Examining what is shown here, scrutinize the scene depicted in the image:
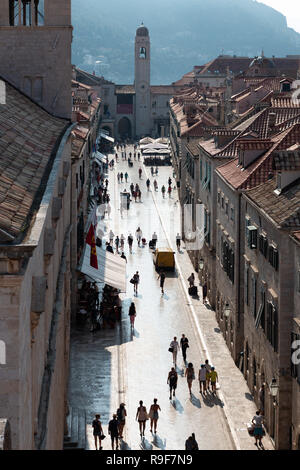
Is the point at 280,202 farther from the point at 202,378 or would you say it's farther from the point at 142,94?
the point at 142,94

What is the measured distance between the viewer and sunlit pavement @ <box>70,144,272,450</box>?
33.0 metres

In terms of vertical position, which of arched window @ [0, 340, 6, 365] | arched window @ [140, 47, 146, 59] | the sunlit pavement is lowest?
the sunlit pavement

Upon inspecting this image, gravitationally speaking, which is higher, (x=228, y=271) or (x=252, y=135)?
(x=252, y=135)

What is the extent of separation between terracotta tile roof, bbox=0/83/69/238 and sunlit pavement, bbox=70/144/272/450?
1054 cm

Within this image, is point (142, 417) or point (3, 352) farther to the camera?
point (142, 417)

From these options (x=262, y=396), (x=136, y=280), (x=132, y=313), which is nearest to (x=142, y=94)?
(x=136, y=280)

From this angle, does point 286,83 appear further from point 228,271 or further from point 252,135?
point 228,271

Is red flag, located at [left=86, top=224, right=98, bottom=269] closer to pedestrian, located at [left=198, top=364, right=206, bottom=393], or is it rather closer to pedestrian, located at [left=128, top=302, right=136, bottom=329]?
pedestrian, located at [left=128, top=302, right=136, bottom=329]

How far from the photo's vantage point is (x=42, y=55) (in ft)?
116

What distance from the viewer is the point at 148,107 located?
18225 centimetres

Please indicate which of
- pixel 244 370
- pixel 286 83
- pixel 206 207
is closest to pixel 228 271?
pixel 244 370

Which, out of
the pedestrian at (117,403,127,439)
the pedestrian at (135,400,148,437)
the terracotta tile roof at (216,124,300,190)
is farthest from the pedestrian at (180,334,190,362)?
the pedestrian at (117,403,127,439)

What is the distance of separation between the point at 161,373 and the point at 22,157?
21627 mm
